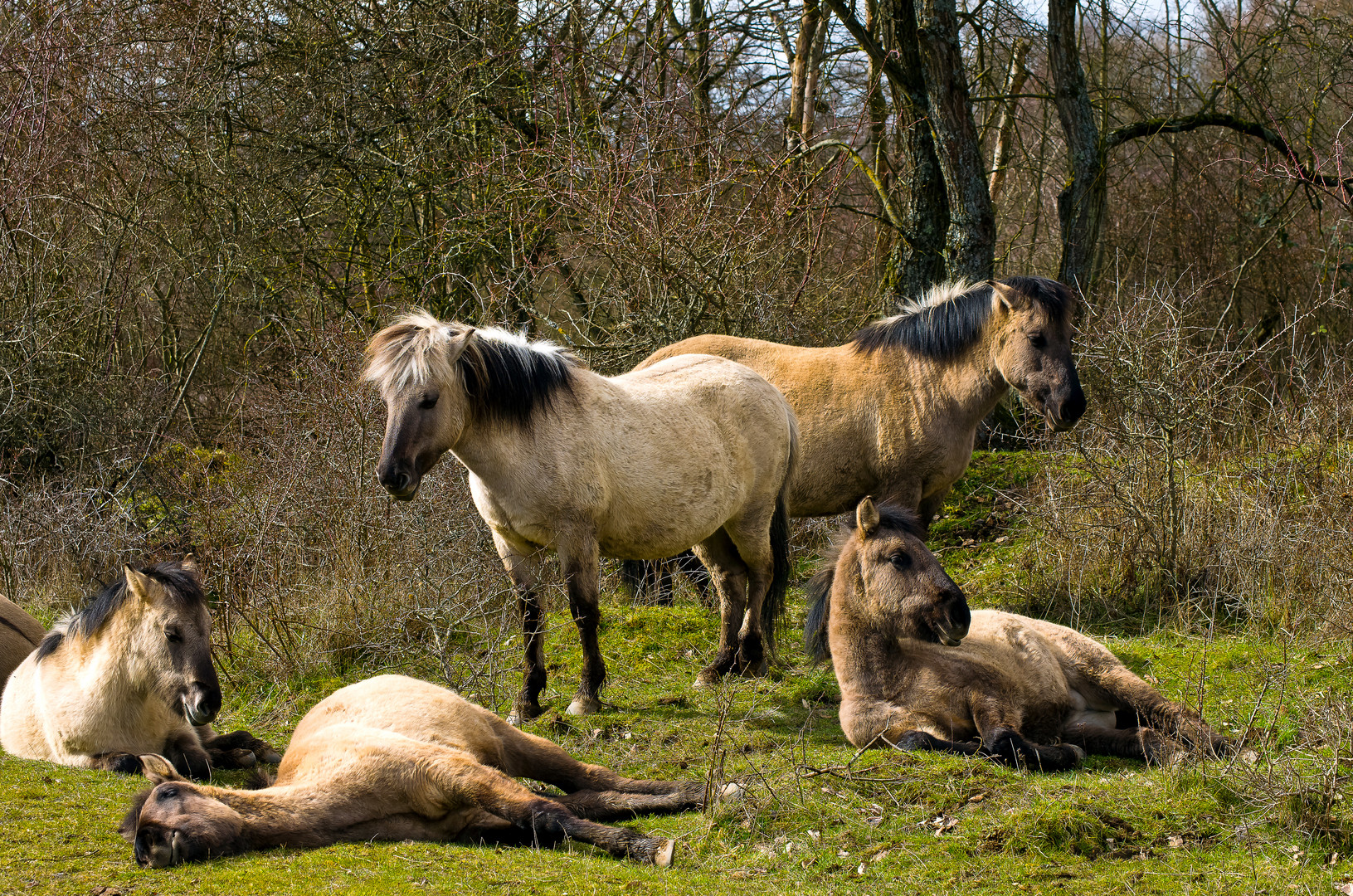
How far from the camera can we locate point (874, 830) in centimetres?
471

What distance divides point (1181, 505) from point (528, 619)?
5002mm

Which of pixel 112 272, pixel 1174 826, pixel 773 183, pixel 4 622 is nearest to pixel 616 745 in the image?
pixel 1174 826

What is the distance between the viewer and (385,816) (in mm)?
4430

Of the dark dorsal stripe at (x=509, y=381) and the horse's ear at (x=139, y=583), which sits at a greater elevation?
the dark dorsal stripe at (x=509, y=381)

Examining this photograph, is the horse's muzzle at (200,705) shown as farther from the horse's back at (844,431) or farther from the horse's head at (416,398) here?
the horse's back at (844,431)

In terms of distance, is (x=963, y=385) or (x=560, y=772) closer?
(x=560, y=772)

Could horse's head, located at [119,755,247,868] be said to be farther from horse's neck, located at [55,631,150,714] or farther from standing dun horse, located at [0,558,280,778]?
horse's neck, located at [55,631,150,714]

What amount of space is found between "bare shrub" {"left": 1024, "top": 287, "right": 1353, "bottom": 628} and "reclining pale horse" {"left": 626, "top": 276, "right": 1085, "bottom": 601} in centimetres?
68

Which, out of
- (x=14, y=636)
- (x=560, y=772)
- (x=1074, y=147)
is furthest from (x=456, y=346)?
(x=1074, y=147)

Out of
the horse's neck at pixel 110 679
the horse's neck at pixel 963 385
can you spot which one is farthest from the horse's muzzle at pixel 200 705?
the horse's neck at pixel 963 385

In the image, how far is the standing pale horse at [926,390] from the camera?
8219 mm

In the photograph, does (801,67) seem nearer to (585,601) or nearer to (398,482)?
(585,601)

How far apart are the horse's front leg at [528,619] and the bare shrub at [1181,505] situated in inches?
161

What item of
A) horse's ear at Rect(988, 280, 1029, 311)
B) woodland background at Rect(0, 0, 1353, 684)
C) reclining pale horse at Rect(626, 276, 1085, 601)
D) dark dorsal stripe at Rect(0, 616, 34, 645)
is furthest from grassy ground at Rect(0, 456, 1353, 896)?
horse's ear at Rect(988, 280, 1029, 311)
